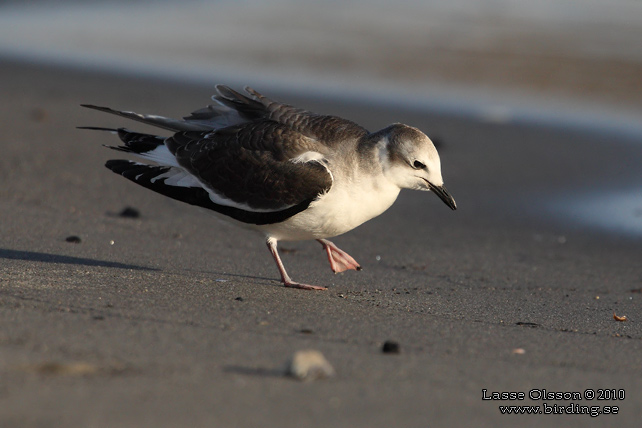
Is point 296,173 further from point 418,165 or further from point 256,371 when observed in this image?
point 256,371

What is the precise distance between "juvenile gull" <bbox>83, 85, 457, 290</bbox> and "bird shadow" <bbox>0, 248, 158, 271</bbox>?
1.76 ft

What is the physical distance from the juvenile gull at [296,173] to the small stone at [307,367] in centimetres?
179

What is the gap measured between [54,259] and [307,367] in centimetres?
253

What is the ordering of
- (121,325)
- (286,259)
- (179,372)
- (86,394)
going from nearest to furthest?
(86,394)
(179,372)
(121,325)
(286,259)

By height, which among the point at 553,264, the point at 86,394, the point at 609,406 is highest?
the point at 553,264

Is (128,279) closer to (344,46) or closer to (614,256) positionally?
(614,256)

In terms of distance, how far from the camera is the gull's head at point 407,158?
517 cm

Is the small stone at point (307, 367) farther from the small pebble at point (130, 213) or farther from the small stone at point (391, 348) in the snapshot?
the small pebble at point (130, 213)

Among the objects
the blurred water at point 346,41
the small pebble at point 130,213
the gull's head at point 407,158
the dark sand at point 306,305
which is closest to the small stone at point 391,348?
the dark sand at point 306,305

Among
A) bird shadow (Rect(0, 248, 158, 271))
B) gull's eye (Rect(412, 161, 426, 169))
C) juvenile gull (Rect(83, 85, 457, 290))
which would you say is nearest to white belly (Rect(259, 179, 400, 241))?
A: juvenile gull (Rect(83, 85, 457, 290))

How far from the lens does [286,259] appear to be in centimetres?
609

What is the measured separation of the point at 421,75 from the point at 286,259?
892cm

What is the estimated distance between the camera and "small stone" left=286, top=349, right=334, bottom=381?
3.27 metres

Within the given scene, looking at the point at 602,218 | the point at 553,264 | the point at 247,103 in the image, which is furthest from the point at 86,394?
the point at 602,218
